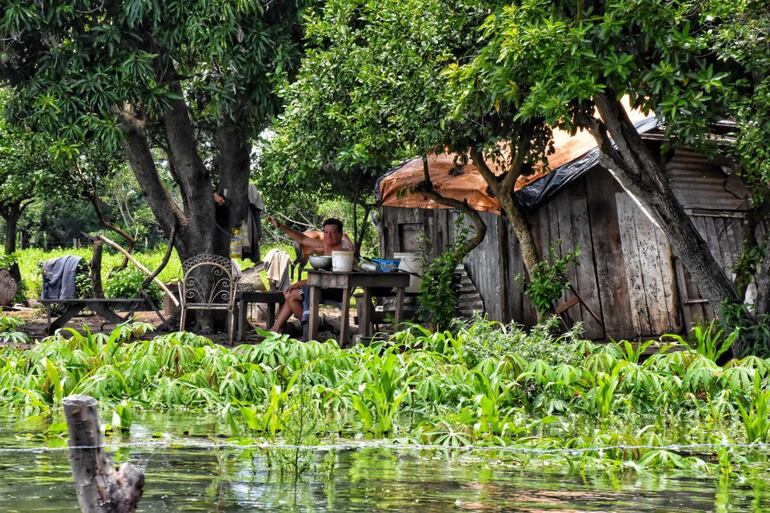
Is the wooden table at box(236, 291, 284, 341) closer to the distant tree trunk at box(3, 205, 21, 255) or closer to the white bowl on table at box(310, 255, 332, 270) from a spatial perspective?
the white bowl on table at box(310, 255, 332, 270)

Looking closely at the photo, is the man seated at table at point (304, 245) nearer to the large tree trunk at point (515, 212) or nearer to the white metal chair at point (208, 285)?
the white metal chair at point (208, 285)

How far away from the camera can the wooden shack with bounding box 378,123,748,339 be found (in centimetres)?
1249

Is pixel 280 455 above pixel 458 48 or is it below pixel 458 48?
below

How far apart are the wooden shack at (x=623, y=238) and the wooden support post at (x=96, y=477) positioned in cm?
1011

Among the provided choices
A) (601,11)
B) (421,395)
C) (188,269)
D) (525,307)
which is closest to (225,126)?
(188,269)

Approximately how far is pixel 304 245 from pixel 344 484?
9464 mm

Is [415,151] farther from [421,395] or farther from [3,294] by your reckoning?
[3,294]

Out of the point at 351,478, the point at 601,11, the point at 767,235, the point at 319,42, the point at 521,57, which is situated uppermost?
the point at 319,42

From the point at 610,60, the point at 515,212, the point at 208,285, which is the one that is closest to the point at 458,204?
the point at 515,212

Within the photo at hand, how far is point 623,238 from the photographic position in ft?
42.3

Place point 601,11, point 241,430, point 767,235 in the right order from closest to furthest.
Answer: point 241,430 < point 601,11 < point 767,235

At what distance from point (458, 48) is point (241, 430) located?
5.33 meters

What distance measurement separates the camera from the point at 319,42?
36.4ft

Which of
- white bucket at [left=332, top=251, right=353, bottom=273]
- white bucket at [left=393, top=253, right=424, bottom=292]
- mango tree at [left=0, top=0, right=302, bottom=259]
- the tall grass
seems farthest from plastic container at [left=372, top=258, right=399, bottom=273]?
the tall grass
